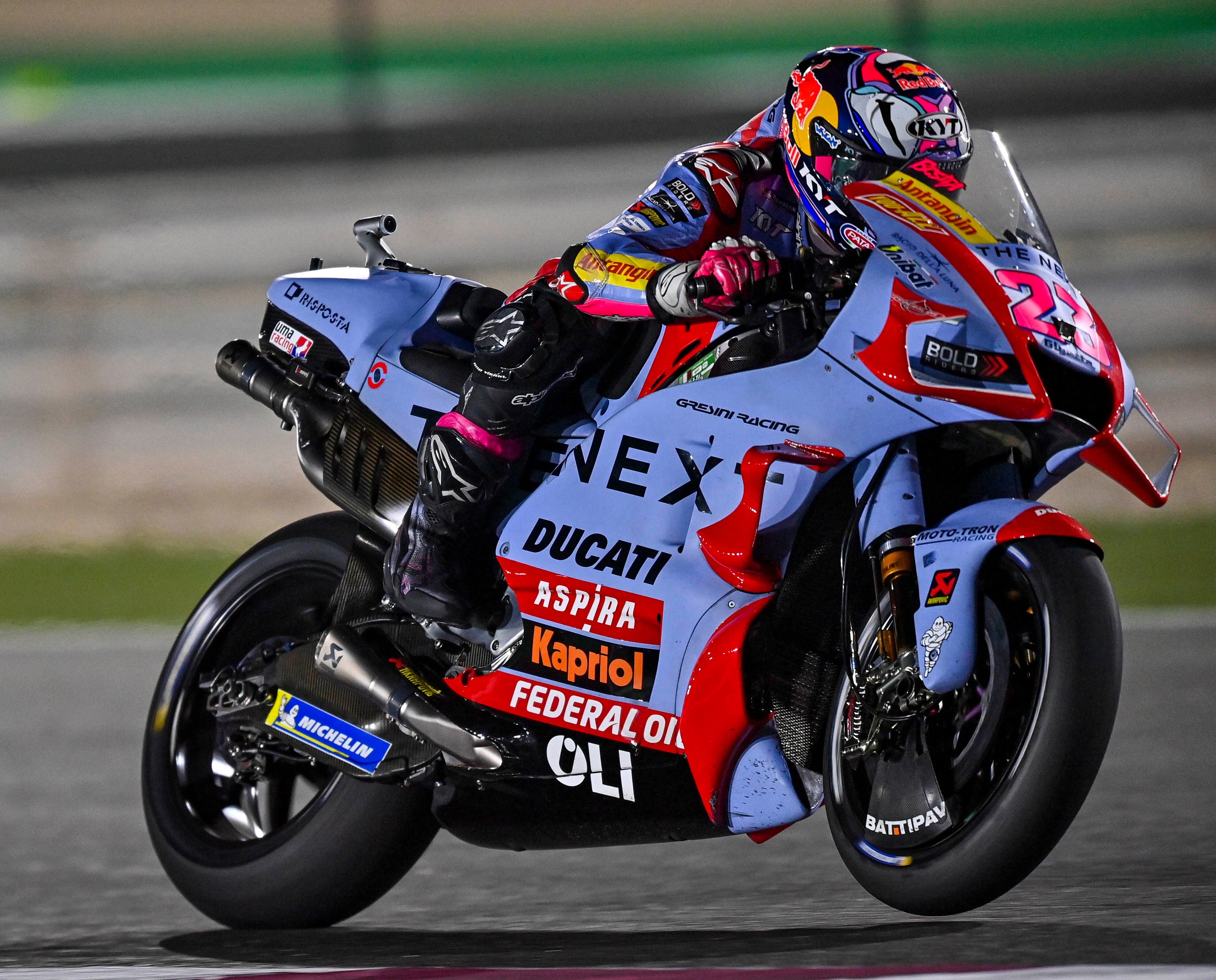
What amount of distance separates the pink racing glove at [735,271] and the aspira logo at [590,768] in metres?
0.87

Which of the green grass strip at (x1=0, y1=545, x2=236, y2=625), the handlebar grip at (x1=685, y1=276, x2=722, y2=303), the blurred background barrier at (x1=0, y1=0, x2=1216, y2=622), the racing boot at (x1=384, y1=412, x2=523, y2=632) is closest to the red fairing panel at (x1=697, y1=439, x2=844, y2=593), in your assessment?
the handlebar grip at (x1=685, y1=276, x2=722, y2=303)

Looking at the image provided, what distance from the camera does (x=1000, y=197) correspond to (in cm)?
344

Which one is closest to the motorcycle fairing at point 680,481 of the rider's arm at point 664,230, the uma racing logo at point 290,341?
the rider's arm at point 664,230

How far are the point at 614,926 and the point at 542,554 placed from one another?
0.73 metres

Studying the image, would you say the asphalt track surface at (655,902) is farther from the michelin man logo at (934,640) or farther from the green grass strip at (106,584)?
the green grass strip at (106,584)

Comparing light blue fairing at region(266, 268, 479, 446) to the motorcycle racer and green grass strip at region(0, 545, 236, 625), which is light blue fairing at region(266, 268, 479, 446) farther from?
green grass strip at region(0, 545, 236, 625)

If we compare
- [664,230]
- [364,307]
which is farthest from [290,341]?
[664,230]

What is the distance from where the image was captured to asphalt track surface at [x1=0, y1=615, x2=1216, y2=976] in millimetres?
3336

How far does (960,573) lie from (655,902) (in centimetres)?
129

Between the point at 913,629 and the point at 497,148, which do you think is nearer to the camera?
the point at 913,629

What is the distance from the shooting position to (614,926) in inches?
150

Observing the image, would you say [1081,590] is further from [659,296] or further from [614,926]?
[614,926]

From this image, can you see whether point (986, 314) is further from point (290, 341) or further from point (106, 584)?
point (106, 584)

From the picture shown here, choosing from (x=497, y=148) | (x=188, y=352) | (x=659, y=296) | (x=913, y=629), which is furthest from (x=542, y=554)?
(x=497, y=148)
